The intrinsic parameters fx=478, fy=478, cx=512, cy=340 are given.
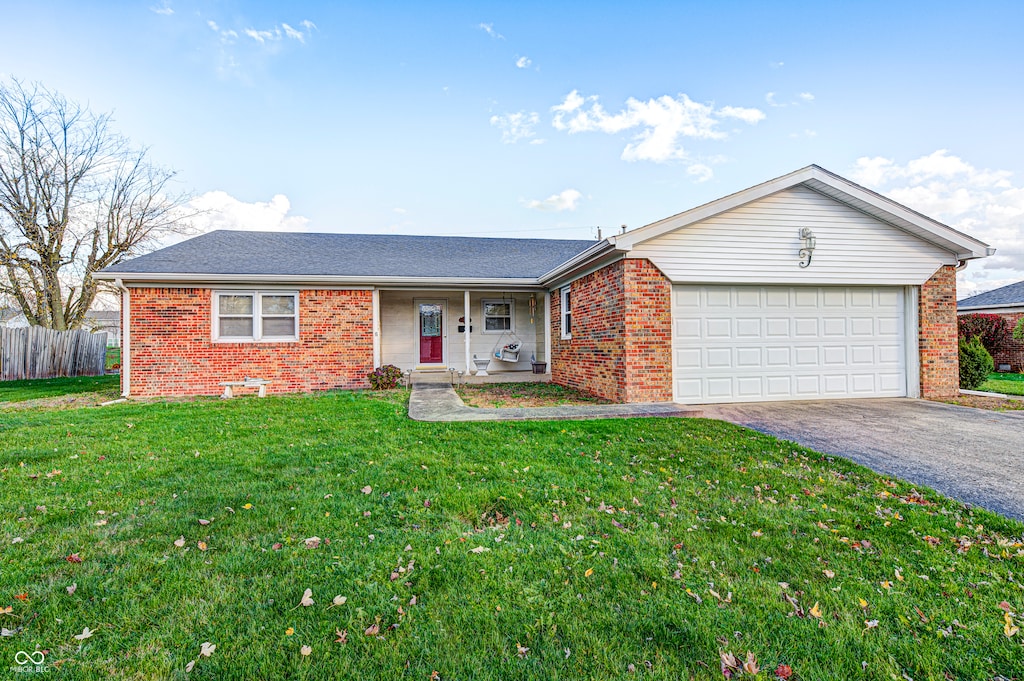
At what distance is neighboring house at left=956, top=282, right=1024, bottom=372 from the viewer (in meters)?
15.4

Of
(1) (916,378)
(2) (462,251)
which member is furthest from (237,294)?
(1) (916,378)

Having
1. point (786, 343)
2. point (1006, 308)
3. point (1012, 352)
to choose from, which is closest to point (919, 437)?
point (786, 343)

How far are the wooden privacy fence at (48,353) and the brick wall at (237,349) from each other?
23.7 feet

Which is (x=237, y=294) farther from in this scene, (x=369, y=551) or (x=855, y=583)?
(x=855, y=583)

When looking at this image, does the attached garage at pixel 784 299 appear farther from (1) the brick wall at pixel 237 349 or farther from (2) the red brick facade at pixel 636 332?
(1) the brick wall at pixel 237 349

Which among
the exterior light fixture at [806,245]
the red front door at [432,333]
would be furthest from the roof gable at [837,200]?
the red front door at [432,333]

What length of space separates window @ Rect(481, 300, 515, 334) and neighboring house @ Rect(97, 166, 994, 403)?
242 cm

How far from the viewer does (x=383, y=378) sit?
1123 centimetres

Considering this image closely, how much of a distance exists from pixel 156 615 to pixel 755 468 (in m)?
4.52

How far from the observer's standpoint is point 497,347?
13.8 metres

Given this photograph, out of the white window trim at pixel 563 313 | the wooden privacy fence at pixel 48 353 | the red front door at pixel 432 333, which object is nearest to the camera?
the white window trim at pixel 563 313

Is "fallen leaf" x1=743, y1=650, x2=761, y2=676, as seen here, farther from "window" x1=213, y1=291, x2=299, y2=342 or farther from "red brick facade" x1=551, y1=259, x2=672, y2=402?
"window" x1=213, y1=291, x2=299, y2=342

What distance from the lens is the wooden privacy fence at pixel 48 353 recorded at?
14.2 m

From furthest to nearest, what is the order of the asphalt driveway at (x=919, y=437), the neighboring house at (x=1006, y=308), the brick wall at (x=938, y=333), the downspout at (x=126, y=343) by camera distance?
1. the neighboring house at (x=1006, y=308)
2. the downspout at (x=126, y=343)
3. the brick wall at (x=938, y=333)
4. the asphalt driveway at (x=919, y=437)
